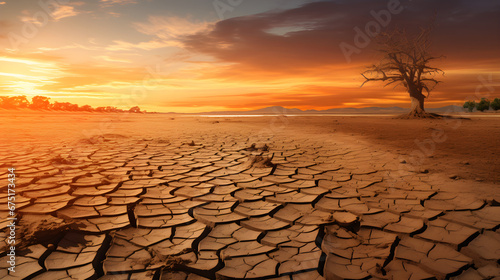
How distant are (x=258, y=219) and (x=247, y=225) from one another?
0.51 feet

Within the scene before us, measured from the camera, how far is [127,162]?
15.3ft

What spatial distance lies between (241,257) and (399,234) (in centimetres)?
123

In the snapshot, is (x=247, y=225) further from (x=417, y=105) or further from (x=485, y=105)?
(x=485, y=105)

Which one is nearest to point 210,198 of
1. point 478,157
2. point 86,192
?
point 86,192

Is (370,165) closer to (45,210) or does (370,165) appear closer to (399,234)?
(399,234)

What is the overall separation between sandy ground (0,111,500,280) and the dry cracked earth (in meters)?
0.01

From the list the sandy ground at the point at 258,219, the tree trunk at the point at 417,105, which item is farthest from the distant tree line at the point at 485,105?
the sandy ground at the point at 258,219

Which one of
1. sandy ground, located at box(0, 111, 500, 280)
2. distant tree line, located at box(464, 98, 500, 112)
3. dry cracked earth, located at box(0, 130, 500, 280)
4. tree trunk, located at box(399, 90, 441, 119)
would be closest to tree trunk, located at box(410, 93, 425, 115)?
tree trunk, located at box(399, 90, 441, 119)

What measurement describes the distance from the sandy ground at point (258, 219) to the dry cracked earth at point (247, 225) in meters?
0.01

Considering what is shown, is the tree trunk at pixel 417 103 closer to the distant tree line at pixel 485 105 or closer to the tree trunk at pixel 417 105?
→ the tree trunk at pixel 417 105

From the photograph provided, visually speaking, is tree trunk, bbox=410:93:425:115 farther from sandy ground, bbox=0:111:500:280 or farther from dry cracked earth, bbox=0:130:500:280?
dry cracked earth, bbox=0:130:500:280

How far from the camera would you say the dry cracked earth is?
167 centimetres

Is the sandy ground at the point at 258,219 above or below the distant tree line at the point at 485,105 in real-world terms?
below

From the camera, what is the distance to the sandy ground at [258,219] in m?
1.69
